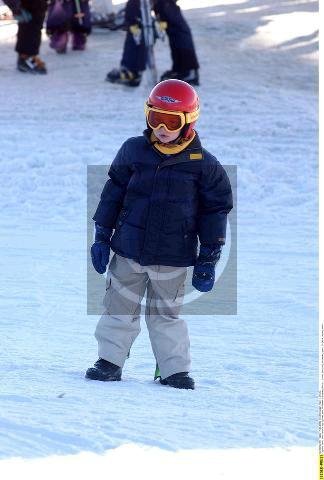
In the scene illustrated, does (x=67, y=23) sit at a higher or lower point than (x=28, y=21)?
lower

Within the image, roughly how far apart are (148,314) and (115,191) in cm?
57

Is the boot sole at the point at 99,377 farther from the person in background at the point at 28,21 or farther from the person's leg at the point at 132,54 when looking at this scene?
the person in background at the point at 28,21

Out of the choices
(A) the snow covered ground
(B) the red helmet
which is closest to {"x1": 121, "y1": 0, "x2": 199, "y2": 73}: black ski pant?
(A) the snow covered ground

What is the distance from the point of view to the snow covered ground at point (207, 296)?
14.3ft

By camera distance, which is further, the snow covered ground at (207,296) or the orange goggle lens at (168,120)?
the orange goggle lens at (168,120)

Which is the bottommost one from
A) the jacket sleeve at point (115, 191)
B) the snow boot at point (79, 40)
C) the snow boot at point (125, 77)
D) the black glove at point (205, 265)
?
the snow boot at point (79, 40)

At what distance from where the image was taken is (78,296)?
7.44 metres

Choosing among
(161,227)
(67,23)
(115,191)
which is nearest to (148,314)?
(161,227)

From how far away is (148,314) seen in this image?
551cm

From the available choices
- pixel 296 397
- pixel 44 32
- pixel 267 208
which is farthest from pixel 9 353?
pixel 44 32

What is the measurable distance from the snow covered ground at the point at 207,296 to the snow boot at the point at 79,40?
13 cm

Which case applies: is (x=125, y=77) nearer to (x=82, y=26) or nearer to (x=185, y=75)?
(x=185, y=75)

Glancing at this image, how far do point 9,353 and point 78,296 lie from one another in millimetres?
1537

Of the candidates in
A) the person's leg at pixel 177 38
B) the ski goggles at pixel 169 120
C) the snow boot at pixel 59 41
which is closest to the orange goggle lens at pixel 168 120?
the ski goggles at pixel 169 120
